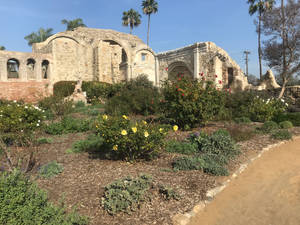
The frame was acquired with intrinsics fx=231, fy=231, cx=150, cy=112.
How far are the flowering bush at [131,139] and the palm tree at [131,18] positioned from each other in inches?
1343

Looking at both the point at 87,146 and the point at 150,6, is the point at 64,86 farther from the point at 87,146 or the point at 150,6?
the point at 150,6

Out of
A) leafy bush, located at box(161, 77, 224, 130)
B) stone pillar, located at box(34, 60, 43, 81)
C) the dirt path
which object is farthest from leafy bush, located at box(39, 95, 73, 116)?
stone pillar, located at box(34, 60, 43, 81)

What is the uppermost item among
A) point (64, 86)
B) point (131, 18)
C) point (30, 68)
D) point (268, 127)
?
point (131, 18)

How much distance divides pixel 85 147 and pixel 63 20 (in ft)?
108

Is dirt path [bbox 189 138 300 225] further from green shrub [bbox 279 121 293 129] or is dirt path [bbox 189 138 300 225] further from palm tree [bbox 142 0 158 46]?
palm tree [bbox 142 0 158 46]

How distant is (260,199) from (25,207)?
125 inches

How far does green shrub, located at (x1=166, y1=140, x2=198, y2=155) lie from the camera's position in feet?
16.9

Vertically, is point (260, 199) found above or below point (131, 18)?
below

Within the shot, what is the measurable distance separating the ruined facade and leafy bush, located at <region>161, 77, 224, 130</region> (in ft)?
18.4

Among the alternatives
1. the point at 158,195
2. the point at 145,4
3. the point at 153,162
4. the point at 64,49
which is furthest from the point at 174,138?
the point at 145,4

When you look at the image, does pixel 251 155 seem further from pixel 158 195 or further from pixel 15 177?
pixel 15 177

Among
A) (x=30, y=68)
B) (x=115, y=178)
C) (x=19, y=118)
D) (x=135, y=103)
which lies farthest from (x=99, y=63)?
(x=115, y=178)

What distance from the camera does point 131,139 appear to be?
4273mm

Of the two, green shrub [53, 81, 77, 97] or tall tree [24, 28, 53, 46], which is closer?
green shrub [53, 81, 77, 97]
